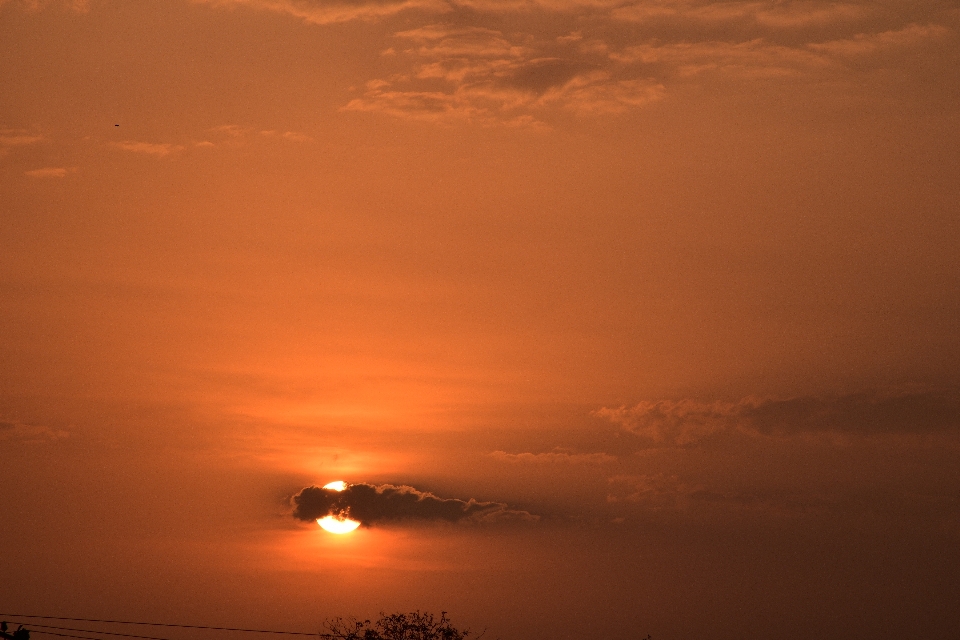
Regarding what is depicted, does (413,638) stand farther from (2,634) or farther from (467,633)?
(2,634)

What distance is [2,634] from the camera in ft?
330

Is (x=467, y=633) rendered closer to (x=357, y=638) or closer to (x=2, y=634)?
(x=357, y=638)

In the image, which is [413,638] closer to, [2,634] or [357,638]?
[357,638]

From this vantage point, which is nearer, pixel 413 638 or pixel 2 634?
pixel 2 634

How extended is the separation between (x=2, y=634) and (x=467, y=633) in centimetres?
2621

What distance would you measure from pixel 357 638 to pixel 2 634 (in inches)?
817

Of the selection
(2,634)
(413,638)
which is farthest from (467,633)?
(2,634)

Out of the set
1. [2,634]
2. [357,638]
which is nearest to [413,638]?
[357,638]

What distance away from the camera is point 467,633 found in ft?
377

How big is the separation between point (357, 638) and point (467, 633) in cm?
598

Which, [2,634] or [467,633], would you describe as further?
[467,633]

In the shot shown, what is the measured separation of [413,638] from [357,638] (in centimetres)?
298

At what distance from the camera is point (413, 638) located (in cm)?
11394
